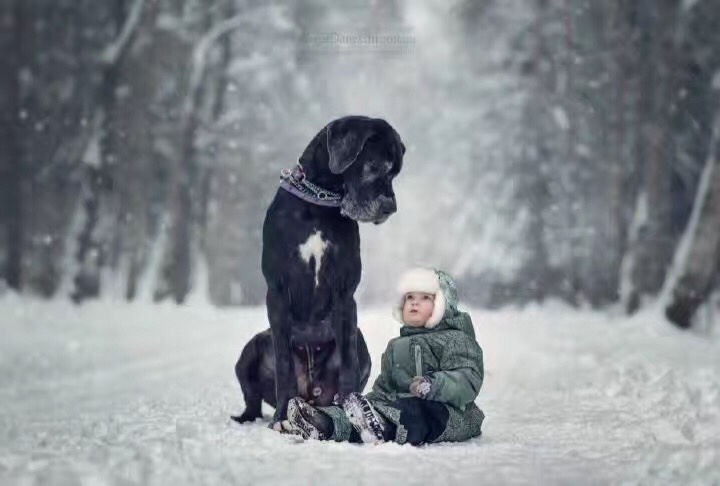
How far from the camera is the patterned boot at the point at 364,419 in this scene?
13.2 feet

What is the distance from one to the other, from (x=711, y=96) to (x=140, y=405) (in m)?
11.7

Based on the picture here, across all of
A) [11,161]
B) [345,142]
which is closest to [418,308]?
[345,142]

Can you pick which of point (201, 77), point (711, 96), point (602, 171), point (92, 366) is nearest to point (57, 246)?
point (201, 77)

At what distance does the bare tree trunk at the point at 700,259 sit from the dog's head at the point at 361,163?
8.41m

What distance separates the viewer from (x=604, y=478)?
3.52 meters

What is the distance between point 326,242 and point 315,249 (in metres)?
0.07

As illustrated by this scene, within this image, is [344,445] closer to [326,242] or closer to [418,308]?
[418,308]

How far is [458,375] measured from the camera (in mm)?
4270

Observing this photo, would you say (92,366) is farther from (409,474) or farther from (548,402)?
(409,474)

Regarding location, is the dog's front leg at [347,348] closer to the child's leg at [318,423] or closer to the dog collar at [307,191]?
the child's leg at [318,423]

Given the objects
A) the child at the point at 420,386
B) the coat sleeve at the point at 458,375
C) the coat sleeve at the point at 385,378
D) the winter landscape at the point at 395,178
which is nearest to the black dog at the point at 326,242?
the coat sleeve at the point at 385,378

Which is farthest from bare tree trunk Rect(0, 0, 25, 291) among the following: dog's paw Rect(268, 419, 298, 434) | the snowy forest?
dog's paw Rect(268, 419, 298, 434)

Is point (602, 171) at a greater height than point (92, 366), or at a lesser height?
greater

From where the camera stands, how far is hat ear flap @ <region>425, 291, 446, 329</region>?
4438mm
